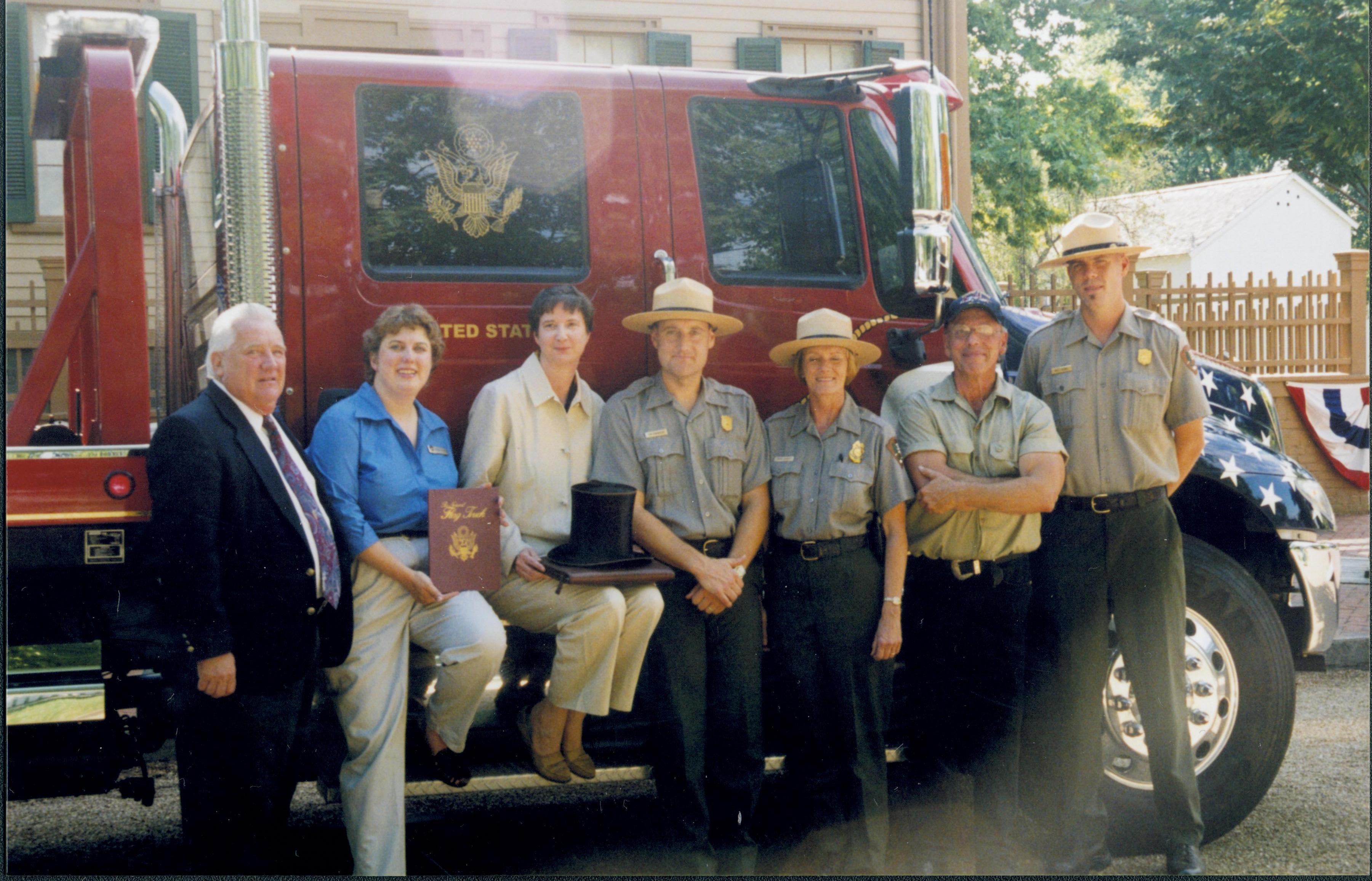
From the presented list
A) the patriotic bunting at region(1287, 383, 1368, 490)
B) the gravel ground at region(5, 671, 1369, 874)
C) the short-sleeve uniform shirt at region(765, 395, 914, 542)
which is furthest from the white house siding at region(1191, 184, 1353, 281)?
the short-sleeve uniform shirt at region(765, 395, 914, 542)

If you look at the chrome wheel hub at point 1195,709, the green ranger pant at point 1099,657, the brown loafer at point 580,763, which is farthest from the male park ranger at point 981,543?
the brown loafer at point 580,763

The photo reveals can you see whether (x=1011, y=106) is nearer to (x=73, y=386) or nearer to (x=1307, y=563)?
(x=1307, y=563)

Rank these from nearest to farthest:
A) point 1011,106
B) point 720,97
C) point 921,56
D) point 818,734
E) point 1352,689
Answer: point 818,734 < point 720,97 < point 1352,689 < point 921,56 < point 1011,106

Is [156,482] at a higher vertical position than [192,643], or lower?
higher

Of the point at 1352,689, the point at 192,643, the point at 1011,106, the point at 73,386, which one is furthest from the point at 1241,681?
the point at 1011,106

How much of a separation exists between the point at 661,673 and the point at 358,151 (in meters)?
1.90

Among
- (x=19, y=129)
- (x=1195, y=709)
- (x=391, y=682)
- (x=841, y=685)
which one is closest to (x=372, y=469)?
(x=391, y=682)

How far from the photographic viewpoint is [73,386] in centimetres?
443

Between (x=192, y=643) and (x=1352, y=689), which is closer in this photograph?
(x=192, y=643)

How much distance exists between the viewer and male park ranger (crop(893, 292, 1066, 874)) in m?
3.91

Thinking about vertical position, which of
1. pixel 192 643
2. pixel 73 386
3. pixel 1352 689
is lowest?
pixel 1352 689

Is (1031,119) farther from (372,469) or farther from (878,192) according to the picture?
(372,469)

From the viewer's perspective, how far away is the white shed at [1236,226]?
31719mm

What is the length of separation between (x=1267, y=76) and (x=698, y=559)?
9.18 meters
